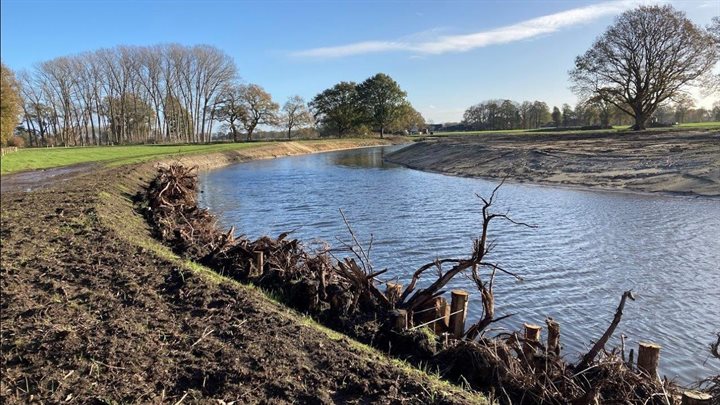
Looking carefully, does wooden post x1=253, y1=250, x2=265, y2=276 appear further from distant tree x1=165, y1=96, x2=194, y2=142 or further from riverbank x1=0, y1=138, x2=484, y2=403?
distant tree x1=165, y1=96, x2=194, y2=142

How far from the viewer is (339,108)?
3497 inches

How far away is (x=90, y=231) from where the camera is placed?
8.91 metres

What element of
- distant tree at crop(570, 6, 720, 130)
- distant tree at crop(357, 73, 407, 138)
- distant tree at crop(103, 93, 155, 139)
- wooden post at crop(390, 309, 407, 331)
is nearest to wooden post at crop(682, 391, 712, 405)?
wooden post at crop(390, 309, 407, 331)

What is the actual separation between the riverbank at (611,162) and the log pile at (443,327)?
51.7ft

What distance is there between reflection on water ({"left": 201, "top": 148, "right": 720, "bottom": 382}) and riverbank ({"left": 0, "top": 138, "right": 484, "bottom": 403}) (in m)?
3.10

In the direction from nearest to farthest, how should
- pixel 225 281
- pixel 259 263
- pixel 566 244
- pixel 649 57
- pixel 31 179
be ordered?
pixel 225 281, pixel 259 263, pixel 566 244, pixel 31 179, pixel 649 57

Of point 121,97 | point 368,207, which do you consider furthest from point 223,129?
point 368,207

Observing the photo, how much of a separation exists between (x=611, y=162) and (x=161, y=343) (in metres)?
26.1

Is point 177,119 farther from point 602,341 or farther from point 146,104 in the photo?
point 602,341

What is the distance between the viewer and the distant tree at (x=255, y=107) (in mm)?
76125

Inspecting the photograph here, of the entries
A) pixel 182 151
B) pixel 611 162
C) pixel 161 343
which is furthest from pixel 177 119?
pixel 161 343

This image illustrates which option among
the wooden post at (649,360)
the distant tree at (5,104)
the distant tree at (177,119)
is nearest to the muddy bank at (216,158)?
the distant tree at (5,104)

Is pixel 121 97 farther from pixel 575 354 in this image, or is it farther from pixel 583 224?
pixel 575 354

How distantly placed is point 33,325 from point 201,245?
434cm
